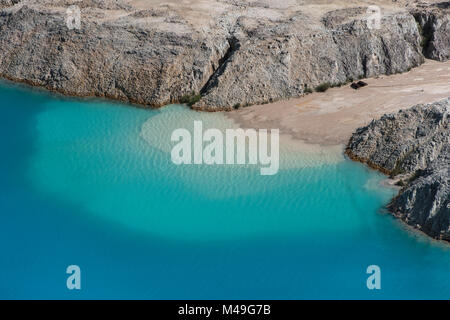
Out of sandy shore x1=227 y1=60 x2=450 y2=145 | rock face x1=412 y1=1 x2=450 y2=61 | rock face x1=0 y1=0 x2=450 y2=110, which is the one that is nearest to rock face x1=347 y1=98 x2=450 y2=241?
sandy shore x1=227 y1=60 x2=450 y2=145

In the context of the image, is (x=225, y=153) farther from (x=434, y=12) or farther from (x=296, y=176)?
(x=434, y=12)

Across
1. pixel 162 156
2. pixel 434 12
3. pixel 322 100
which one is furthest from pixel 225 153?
pixel 434 12

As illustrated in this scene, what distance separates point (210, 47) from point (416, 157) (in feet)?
45.3

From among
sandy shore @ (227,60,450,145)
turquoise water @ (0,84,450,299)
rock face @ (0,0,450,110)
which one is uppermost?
rock face @ (0,0,450,110)

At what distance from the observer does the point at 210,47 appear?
3656cm

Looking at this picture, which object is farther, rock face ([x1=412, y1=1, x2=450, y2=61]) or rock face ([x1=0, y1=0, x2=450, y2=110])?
rock face ([x1=412, y1=1, x2=450, y2=61])

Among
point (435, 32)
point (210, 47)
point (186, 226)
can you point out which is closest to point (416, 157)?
point (186, 226)

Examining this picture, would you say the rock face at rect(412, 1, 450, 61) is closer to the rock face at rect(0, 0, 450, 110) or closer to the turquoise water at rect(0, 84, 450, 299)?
the rock face at rect(0, 0, 450, 110)

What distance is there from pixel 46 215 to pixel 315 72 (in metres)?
17.2

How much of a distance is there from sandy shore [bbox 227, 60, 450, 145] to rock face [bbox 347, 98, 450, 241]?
1700 millimetres

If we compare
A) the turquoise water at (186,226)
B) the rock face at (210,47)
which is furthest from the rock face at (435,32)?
the turquoise water at (186,226)

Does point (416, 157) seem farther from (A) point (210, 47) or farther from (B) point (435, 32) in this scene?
(B) point (435, 32)

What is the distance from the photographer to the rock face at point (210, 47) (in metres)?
35.7

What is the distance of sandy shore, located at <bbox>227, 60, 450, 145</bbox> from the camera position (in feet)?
105
